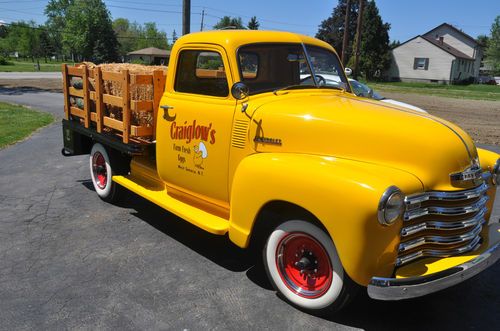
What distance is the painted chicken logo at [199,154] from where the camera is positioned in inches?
159

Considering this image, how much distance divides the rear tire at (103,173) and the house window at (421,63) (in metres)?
51.7

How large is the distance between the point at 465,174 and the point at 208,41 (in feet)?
8.19

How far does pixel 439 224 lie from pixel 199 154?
2127 mm

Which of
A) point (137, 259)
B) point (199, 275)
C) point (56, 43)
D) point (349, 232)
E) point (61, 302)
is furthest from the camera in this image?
point (56, 43)

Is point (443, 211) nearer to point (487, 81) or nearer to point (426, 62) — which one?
point (426, 62)

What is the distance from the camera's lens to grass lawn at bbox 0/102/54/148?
10078 millimetres

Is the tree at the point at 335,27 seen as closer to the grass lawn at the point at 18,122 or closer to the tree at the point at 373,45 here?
the tree at the point at 373,45

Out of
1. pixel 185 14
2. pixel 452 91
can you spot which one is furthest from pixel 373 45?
pixel 185 14

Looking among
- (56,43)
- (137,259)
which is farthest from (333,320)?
(56,43)

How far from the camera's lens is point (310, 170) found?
306 centimetres

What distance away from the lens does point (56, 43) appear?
98562 millimetres

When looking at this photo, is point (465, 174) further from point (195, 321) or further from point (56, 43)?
point (56, 43)

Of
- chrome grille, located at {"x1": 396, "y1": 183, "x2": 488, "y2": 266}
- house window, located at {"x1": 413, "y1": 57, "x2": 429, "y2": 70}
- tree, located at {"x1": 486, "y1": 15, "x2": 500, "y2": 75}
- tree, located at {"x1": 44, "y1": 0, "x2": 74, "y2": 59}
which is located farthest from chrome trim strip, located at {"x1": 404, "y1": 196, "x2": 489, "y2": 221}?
tree, located at {"x1": 44, "y1": 0, "x2": 74, "y2": 59}

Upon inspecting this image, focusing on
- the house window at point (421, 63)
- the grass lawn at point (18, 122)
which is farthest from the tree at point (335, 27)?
the grass lawn at point (18, 122)
